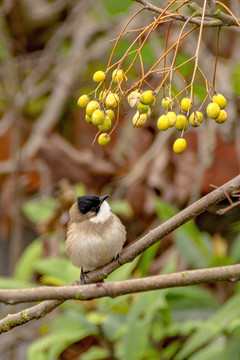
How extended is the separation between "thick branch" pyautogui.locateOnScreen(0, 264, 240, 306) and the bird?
34.5 inches

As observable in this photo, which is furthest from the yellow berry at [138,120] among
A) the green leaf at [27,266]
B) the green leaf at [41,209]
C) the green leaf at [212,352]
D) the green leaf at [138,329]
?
the green leaf at [41,209]

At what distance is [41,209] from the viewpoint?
15.5ft

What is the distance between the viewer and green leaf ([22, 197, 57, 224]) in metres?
4.66

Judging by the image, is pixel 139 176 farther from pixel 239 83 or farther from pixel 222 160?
pixel 239 83

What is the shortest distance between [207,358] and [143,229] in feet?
5.64

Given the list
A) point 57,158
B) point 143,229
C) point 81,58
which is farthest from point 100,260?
point 81,58

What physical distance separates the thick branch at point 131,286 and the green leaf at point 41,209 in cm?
317

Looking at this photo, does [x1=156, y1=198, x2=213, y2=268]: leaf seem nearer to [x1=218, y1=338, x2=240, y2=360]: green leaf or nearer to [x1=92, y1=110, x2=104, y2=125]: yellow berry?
[x1=218, y1=338, x2=240, y2=360]: green leaf

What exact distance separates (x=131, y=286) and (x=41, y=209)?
3.32 meters

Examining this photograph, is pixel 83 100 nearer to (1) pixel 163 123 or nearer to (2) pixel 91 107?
(2) pixel 91 107

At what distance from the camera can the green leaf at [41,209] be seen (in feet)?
15.3

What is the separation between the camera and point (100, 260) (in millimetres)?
2504

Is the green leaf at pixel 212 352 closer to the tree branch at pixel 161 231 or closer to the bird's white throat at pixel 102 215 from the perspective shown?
the bird's white throat at pixel 102 215

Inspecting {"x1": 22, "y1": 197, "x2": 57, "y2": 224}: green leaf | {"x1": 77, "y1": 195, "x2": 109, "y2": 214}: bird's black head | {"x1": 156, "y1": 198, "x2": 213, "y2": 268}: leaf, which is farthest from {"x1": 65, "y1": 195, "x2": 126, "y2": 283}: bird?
{"x1": 22, "y1": 197, "x2": 57, "y2": 224}: green leaf
